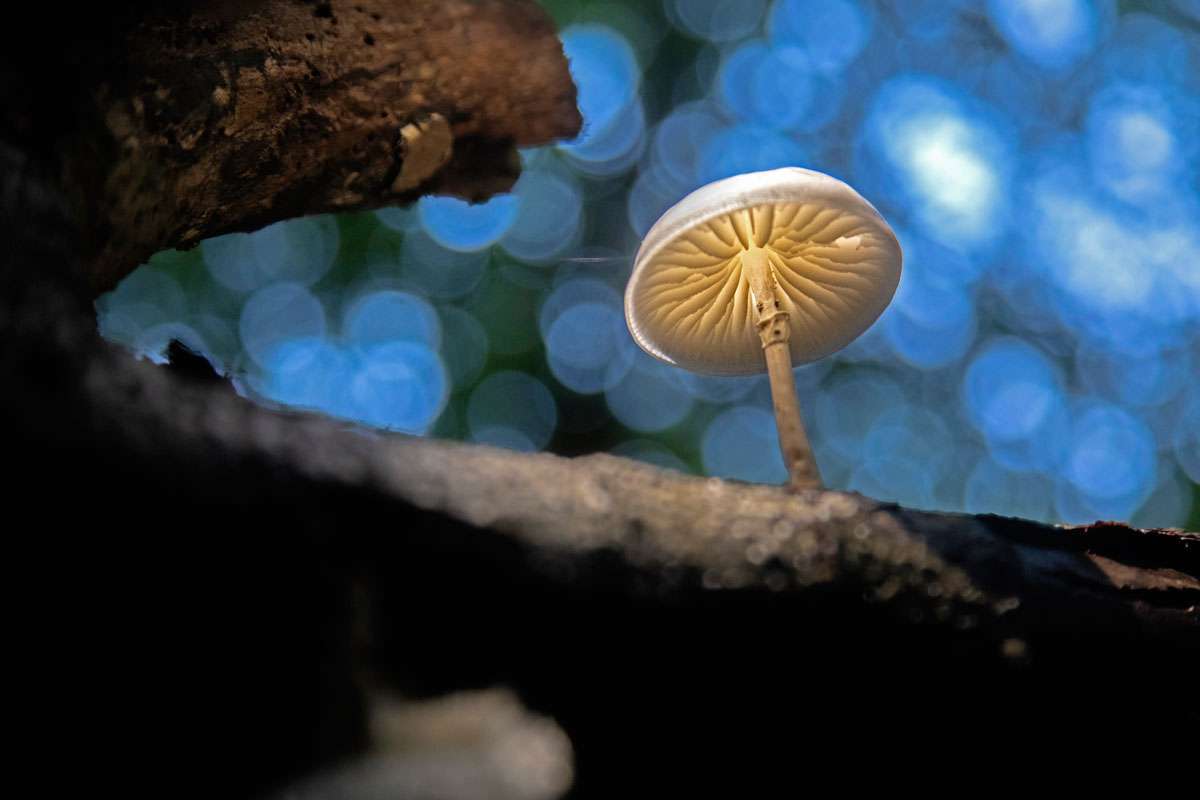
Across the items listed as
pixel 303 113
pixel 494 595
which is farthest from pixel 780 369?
pixel 494 595

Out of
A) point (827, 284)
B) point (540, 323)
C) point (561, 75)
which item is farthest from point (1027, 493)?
point (561, 75)

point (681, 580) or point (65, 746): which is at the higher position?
point (681, 580)

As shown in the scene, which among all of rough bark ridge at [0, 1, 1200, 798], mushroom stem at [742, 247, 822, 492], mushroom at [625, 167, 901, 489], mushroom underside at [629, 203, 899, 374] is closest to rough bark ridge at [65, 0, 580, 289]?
rough bark ridge at [0, 1, 1200, 798]

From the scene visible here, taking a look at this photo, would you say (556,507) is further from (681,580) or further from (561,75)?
(561,75)

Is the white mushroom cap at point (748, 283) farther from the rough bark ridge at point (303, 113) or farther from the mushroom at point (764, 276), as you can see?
the rough bark ridge at point (303, 113)

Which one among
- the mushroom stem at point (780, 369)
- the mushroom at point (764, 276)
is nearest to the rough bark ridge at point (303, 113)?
the mushroom at point (764, 276)

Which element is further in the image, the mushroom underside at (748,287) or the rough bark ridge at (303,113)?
the mushroom underside at (748,287)

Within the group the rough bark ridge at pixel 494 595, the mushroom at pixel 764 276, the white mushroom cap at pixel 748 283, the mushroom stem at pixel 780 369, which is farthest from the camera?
the white mushroom cap at pixel 748 283
